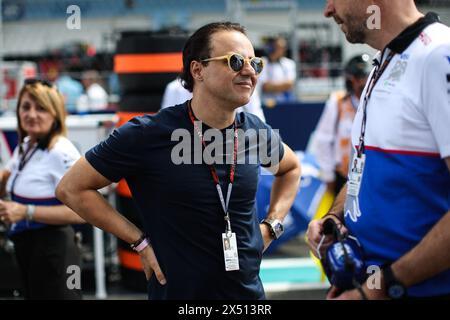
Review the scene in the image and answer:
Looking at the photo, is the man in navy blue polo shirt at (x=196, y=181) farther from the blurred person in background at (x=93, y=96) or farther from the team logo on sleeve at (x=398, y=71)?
the blurred person in background at (x=93, y=96)

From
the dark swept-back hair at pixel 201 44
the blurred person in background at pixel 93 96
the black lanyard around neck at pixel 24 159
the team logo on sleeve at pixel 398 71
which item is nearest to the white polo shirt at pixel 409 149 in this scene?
the team logo on sleeve at pixel 398 71

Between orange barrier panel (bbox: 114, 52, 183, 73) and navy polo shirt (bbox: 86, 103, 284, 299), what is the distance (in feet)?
Answer: 10.6

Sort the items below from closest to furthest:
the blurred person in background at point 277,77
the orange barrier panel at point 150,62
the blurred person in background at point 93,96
Answer: the orange barrier panel at point 150,62 → the blurred person in background at point 277,77 → the blurred person in background at point 93,96

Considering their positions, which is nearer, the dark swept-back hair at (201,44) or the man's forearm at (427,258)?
the man's forearm at (427,258)

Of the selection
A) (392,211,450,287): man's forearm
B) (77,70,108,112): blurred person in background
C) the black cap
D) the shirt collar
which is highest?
the shirt collar

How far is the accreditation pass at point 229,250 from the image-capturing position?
2441mm

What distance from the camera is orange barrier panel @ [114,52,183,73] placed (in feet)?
18.6

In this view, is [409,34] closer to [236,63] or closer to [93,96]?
[236,63]

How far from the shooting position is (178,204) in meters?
2.44

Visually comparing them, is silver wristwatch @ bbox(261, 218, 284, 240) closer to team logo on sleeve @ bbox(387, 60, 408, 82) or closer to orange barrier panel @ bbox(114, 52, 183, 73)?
team logo on sleeve @ bbox(387, 60, 408, 82)

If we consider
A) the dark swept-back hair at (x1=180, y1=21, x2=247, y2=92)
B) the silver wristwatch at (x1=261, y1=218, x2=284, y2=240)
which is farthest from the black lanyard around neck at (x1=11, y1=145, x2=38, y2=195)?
the silver wristwatch at (x1=261, y1=218, x2=284, y2=240)

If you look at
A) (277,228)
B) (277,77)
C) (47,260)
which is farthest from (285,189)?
(277,77)

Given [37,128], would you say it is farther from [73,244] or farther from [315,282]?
[315,282]
